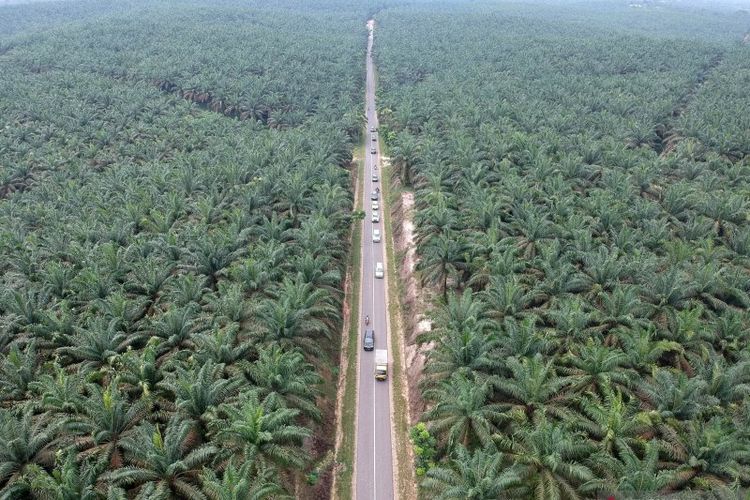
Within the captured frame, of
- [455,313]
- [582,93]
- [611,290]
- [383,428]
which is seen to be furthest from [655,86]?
[383,428]

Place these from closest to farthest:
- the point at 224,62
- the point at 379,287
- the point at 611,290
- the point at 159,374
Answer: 1. the point at 159,374
2. the point at 611,290
3. the point at 379,287
4. the point at 224,62

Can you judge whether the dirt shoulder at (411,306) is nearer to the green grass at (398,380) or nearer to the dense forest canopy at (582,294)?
the green grass at (398,380)

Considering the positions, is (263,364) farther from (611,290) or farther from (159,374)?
(611,290)

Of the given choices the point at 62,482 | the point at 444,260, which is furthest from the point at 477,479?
the point at 444,260

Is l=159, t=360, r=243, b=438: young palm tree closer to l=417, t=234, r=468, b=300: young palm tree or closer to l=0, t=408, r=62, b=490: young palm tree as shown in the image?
l=0, t=408, r=62, b=490: young palm tree

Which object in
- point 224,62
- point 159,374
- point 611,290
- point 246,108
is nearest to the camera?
point 159,374

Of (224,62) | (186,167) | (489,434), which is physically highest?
(224,62)
